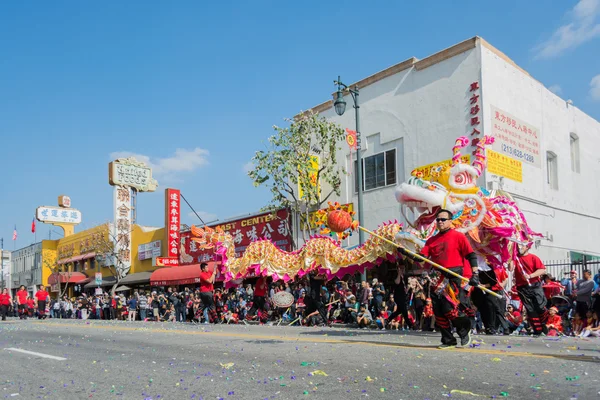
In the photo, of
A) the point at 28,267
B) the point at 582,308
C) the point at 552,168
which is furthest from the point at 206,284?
the point at 28,267

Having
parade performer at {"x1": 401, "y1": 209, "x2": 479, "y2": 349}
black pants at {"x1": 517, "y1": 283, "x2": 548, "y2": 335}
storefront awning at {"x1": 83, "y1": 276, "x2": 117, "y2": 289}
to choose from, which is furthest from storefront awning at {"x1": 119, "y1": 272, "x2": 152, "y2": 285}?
parade performer at {"x1": 401, "y1": 209, "x2": 479, "y2": 349}

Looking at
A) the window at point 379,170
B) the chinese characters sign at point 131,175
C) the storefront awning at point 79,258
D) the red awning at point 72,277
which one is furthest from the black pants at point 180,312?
the red awning at point 72,277

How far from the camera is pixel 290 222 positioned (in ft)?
88.0

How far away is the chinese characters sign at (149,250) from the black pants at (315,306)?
20870 millimetres

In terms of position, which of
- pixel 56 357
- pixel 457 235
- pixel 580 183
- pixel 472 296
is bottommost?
pixel 56 357

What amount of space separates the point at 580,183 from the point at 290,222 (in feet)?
42.0

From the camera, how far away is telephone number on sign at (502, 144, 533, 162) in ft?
67.6

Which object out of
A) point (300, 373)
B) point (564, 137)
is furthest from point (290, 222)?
point (300, 373)

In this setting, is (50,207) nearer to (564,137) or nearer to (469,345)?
(564,137)

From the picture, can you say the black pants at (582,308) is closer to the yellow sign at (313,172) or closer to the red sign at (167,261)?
the yellow sign at (313,172)

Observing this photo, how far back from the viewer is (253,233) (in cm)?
2920

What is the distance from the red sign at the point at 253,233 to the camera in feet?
89.1

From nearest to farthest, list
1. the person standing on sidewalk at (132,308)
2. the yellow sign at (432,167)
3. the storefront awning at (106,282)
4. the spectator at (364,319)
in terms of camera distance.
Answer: the yellow sign at (432,167)
the spectator at (364,319)
the person standing on sidewalk at (132,308)
the storefront awning at (106,282)

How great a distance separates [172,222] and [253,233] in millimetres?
7740
